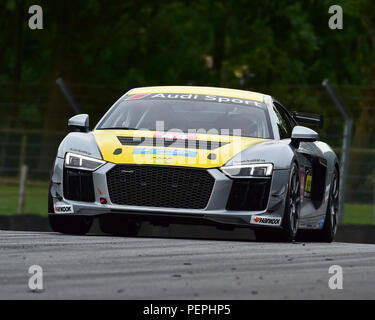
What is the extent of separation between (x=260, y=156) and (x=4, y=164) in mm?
10108

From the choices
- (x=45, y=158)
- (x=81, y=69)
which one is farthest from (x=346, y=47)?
(x=45, y=158)

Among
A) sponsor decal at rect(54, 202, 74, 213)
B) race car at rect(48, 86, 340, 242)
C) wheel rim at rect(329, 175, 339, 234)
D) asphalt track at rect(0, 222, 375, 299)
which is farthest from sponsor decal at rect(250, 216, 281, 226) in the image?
wheel rim at rect(329, 175, 339, 234)

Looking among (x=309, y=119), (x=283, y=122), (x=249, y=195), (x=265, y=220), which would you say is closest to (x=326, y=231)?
(x=283, y=122)

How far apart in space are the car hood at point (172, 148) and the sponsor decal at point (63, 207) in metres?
0.58

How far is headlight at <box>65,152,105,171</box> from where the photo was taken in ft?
35.4

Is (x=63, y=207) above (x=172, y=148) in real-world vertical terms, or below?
below

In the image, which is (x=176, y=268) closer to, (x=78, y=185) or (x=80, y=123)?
(x=78, y=185)

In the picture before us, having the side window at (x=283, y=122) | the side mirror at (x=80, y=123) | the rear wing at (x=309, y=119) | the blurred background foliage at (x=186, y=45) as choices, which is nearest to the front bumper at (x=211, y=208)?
the side mirror at (x=80, y=123)

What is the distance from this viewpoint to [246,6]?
3438cm

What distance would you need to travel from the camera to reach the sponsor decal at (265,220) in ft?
35.3

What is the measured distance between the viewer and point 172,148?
1079 centimetres

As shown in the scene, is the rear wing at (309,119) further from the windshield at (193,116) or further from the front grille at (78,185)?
the front grille at (78,185)

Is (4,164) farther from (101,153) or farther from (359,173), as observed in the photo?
(101,153)

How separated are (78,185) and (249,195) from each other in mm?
1508
